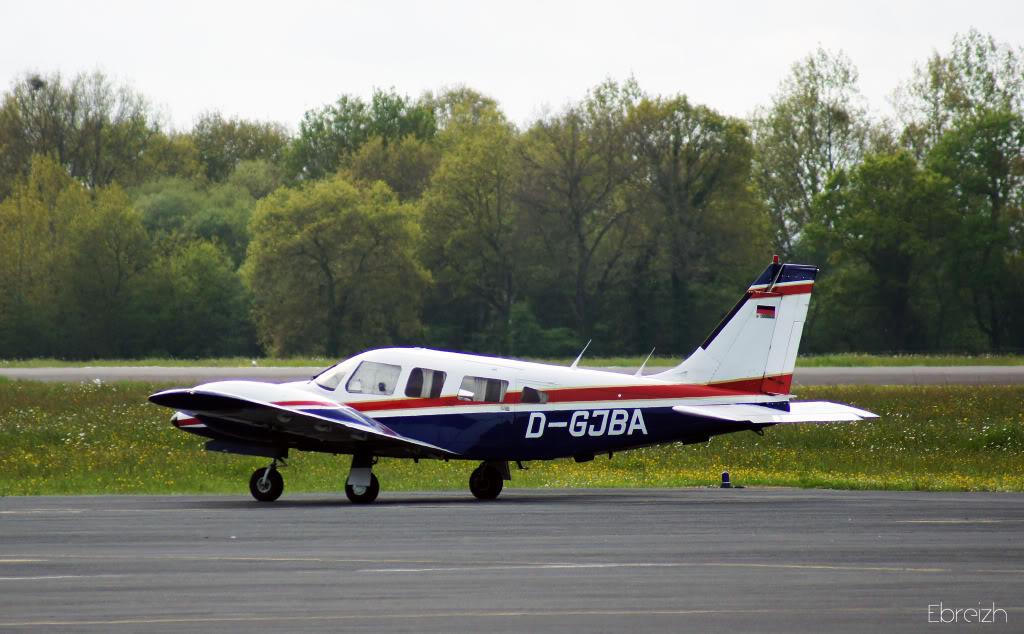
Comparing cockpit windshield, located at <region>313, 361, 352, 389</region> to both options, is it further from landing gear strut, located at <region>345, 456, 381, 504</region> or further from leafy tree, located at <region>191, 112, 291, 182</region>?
leafy tree, located at <region>191, 112, 291, 182</region>

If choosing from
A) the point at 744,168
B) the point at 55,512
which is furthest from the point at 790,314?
the point at 744,168

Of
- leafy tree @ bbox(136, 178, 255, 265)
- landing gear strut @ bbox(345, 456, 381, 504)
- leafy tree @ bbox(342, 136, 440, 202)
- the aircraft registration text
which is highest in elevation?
leafy tree @ bbox(342, 136, 440, 202)

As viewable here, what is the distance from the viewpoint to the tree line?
70.2 meters

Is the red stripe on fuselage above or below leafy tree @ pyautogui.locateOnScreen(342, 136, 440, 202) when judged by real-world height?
below

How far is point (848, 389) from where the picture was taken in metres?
39.4

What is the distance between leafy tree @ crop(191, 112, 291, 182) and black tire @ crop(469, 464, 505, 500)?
82.0 meters

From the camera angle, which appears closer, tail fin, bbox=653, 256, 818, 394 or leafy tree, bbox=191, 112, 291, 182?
tail fin, bbox=653, 256, 818, 394

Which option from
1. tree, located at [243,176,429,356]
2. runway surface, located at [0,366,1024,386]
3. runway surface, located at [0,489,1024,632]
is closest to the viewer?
runway surface, located at [0,489,1024,632]

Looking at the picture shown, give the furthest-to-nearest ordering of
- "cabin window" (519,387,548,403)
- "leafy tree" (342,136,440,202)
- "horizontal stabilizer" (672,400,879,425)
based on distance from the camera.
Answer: "leafy tree" (342,136,440,202) < "cabin window" (519,387,548,403) < "horizontal stabilizer" (672,400,879,425)

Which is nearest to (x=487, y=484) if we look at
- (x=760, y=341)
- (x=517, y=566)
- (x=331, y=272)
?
(x=760, y=341)

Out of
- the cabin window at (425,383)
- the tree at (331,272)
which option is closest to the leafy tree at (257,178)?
the tree at (331,272)

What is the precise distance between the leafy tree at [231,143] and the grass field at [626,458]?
64.8m

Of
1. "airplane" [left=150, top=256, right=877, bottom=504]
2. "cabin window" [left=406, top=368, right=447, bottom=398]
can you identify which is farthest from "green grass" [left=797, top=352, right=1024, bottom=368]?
"cabin window" [left=406, top=368, right=447, bottom=398]

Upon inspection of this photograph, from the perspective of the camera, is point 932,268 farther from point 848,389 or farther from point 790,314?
point 790,314
